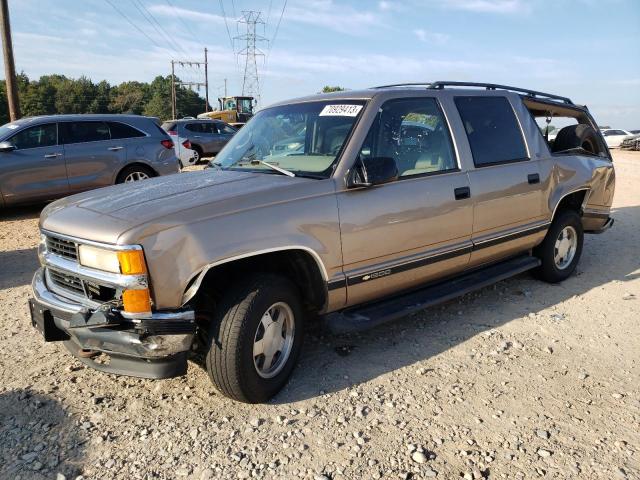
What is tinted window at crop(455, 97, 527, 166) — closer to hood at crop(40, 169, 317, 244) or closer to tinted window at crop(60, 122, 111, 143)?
hood at crop(40, 169, 317, 244)

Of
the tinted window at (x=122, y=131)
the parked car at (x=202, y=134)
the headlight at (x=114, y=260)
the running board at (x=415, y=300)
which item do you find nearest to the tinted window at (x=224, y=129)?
the parked car at (x=202, y=134)

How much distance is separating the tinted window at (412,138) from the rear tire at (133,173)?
6890 millimetres

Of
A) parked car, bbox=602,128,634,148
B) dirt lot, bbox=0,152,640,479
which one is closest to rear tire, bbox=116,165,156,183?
dirt lot, bbox=0,152,640,479

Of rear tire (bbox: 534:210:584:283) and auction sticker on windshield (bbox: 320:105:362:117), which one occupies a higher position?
auction sticker on windshield (bbox: 320:105:362:117)

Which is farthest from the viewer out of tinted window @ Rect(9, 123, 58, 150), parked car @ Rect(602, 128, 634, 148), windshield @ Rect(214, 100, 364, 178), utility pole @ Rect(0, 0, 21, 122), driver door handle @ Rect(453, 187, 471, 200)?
parked car @ Rect(602, 128, 634, 148)

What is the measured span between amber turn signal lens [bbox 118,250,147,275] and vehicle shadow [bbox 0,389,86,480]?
1019 millimetres

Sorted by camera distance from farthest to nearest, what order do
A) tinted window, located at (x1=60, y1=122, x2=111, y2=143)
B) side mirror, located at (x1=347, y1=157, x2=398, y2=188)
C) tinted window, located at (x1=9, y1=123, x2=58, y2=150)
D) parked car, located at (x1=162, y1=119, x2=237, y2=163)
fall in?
parked car, located at (x1=162, y1=119, x2=237, y2=163)
tinted window, located at (x1=60, y1=122, x2=111, y2=143)
tinted window, located at (x1=9, y1=123, x2=58, y2=150)
side mirror, located at (x1=347, y1=157, x2=398, y2=188)

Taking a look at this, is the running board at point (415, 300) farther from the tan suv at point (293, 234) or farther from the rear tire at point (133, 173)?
the rear tire at point (133, 173)

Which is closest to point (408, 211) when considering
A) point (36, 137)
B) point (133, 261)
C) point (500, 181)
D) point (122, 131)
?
point (500, 181)

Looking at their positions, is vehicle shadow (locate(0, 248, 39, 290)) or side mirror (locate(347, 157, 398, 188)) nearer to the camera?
side mirror (locate(347, 157, 398, 188))

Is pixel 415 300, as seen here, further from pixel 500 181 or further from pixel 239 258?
pixel 239 258

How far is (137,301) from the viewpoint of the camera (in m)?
2.70

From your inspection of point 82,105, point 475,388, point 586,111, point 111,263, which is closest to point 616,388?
point 475,388

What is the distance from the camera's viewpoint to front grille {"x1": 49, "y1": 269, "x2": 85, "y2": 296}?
3058 mm
